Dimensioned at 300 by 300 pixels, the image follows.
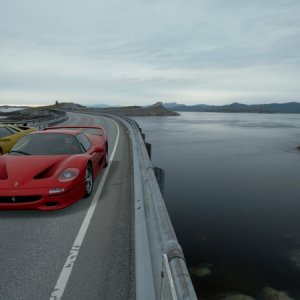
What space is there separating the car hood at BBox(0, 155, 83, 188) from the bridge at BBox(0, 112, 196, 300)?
0.59 m

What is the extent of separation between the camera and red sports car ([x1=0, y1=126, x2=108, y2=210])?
230 inches

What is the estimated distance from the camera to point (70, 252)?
4715 millimetres

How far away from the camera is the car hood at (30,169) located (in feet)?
19.6

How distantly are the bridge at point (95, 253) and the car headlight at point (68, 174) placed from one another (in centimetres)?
59

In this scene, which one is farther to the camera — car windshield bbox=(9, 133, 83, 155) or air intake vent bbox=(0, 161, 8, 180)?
car windshield bbox=(9, 133, 83, 155)

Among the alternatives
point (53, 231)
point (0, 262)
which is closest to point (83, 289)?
point (0, 262)

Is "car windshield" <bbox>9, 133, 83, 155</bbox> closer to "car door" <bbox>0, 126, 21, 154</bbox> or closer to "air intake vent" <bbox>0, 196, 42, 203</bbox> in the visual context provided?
"air intake vent" <bbox>0, 196, 42, 203</bbox>

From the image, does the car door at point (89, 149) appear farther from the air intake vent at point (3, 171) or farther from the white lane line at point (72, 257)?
the air intake vent at point (3, 171)

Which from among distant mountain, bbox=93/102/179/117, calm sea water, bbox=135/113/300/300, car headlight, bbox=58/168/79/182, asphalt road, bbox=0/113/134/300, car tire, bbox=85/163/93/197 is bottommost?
distant mountain, bbox=93/102/179/117

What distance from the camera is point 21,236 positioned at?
5.23 m

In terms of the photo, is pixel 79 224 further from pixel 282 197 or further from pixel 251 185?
pixel 251 185

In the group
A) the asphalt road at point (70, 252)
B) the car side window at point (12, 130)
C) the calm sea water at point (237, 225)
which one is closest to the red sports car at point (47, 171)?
the asphalt road at point (70, 252)

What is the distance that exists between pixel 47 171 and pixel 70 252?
206cm

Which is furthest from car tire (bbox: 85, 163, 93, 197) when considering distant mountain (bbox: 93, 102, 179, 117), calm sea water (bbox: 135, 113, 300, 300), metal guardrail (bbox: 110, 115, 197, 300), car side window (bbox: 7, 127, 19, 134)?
distant mountain (bbox: 93, 102, 179, 117)
